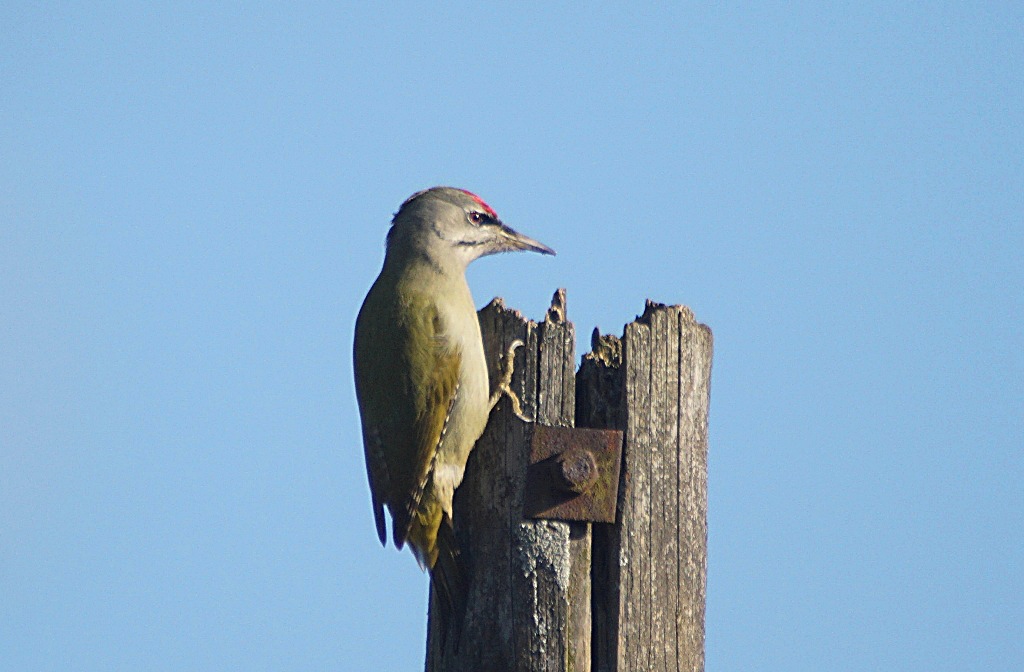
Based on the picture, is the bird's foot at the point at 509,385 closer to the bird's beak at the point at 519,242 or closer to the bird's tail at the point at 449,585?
the bird's tail at the point at 449,585

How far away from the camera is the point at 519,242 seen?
604 centimetres

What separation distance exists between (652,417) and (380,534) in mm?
1766

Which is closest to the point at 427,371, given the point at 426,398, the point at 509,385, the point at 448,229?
the point at 426,398

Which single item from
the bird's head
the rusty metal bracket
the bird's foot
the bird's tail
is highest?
the bird's head

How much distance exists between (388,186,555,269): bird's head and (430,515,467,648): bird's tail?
6.25 feet

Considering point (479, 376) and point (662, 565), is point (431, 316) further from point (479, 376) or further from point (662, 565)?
point (662, 565)

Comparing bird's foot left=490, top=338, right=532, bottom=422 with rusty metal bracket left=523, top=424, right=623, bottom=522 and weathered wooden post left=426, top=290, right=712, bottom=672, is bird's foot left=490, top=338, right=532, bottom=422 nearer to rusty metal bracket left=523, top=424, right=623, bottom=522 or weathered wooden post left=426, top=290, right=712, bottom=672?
weathered wooden post left=426, top=290, right=712, bottom=672

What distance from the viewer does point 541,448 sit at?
11.5ft

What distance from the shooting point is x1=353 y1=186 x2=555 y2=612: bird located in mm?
4320

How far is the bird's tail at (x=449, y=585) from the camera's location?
3.72 meters

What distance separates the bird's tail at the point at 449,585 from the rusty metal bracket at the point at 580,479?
488mm

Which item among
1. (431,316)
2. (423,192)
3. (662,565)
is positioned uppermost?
(423,192)

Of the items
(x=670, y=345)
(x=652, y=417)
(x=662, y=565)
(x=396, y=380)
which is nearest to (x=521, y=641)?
(x=662, y=565)

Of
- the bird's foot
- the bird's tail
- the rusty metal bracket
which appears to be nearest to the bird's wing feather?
the bird's tail
